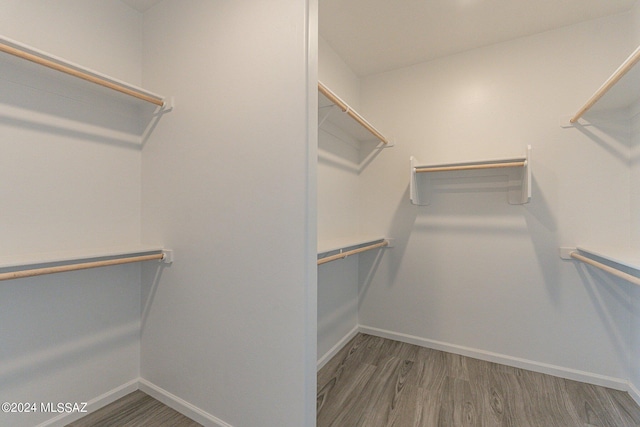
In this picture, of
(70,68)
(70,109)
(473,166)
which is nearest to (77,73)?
(70,68)

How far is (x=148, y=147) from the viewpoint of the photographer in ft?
5.42

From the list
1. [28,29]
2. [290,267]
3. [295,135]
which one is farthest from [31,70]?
[290,267]

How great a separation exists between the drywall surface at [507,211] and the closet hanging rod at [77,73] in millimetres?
1784

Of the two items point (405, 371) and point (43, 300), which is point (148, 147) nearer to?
point (43, 300)

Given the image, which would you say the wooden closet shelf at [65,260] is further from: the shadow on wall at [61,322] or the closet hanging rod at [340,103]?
the closet hanging rod at [340,103]

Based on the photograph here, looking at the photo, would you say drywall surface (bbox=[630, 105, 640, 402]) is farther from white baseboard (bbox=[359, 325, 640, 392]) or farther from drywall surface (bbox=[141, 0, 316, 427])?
drywall surface (bbox=[141, 0, 316, 427])

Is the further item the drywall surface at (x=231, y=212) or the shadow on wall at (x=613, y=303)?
the shadow on wall at (x=613, y=303)

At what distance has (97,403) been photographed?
148cm

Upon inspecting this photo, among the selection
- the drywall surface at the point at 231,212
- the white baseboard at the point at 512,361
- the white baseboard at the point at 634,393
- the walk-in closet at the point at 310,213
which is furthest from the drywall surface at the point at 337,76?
the white baseboard at the point at 634,393

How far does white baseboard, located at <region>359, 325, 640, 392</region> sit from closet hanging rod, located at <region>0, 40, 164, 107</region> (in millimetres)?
2428

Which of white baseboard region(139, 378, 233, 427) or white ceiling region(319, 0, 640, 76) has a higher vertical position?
white ceiling region(319, 0, 640, 76)

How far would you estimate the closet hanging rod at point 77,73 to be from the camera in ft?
3.37

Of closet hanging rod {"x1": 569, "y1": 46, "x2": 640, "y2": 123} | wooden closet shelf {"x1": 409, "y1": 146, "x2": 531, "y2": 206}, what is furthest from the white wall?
wooden closet shelf {"x1": 409, "y1": 146, "x2": 531, "y2": 206}

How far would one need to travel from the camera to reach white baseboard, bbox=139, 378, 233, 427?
1378mm
